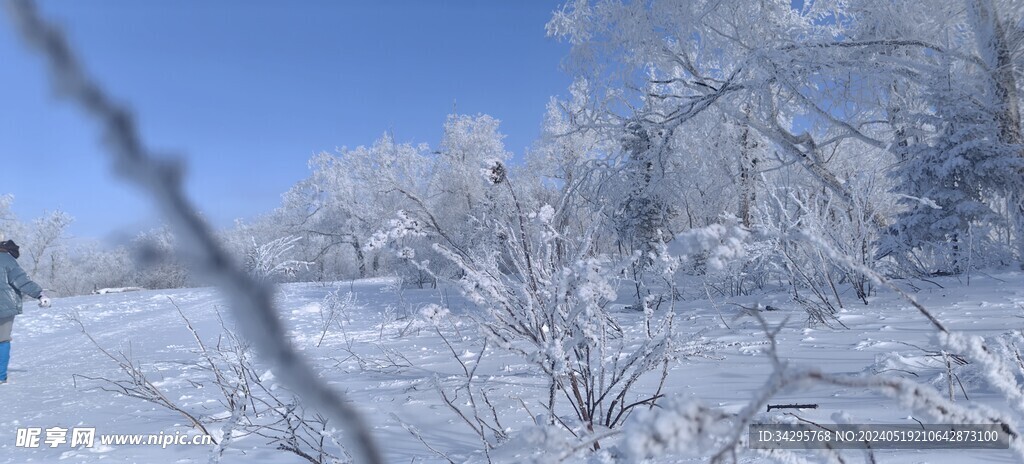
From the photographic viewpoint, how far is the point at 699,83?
8906 mm

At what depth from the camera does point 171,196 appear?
0.85ft

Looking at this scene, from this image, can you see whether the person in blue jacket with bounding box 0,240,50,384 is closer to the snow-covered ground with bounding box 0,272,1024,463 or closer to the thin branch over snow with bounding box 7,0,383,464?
the snow-covered ground with bounding box 0,272,1024,463

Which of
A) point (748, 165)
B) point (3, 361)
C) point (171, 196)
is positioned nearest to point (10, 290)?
point (3, 361)

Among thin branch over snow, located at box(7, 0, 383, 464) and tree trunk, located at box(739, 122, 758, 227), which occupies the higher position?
tree trunk, located at box(739, 122, 758, 227)

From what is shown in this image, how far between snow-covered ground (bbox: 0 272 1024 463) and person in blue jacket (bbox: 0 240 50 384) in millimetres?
432

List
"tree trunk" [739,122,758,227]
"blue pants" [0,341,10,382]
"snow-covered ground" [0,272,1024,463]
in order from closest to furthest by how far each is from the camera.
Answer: "snow-covered ground" [0,272,1024,463]
"blue pants" [0,341,10,382]
"tree trunk" [739,122,758,227]

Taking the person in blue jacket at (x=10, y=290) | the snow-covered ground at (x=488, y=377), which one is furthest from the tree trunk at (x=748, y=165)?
the person in blue jacket at (x=10, y=290)

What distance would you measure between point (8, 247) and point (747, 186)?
13006mm

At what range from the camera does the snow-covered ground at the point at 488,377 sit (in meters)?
2.17

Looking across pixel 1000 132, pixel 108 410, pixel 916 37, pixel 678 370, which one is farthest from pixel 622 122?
pixel 108 410

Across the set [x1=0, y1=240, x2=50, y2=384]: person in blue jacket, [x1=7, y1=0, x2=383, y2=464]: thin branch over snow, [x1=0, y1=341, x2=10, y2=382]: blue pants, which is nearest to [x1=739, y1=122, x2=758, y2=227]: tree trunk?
[x1=0, y1=240, x2=50, y2=384]: person in blue jacket

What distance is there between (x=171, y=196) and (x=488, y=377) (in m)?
2.86

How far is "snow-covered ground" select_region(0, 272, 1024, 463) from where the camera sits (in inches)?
85.3

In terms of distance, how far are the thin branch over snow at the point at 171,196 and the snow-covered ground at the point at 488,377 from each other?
57 mm
